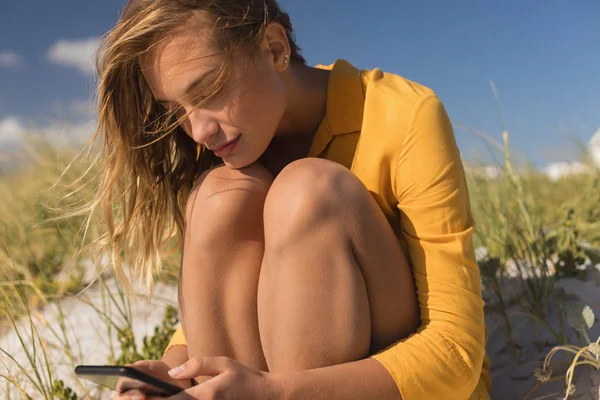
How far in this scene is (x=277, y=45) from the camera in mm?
1458

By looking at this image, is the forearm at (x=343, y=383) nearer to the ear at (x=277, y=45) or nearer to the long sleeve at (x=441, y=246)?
the long sleeve at (x=441, y=246)

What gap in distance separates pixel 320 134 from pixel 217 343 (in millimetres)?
563

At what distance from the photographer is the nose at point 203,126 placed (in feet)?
4.49

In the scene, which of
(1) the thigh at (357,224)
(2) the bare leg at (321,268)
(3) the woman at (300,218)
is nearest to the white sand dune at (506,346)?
(3) the woman at (300,218)

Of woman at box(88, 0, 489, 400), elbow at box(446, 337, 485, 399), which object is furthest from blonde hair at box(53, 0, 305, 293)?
elbow at box(446, 337, 485, 399)

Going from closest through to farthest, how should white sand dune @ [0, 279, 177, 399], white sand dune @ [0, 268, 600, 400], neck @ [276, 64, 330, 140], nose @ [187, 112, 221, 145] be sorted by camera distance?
nose @ [187, 112, 221, 145] → neck @ [276, 64, 330, 140] → white sand dune @ [0, 268, 600, 400] → white sand dune @ [0, 279, 177, 399]

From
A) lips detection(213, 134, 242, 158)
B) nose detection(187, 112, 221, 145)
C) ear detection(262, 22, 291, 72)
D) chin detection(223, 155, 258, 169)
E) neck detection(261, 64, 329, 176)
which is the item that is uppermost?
ear detection(262, 22, 291, 72)

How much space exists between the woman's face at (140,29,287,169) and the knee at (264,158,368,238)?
0.61 ft

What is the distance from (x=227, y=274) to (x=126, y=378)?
0.33 meters

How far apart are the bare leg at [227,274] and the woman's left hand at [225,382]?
0.24m

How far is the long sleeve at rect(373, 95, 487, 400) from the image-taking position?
1.27m

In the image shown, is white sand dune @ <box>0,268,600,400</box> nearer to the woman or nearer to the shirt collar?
the woman

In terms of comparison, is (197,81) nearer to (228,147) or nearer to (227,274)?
(228,147)

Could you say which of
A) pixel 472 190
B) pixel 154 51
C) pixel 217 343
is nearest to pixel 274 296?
pixel 217 343
